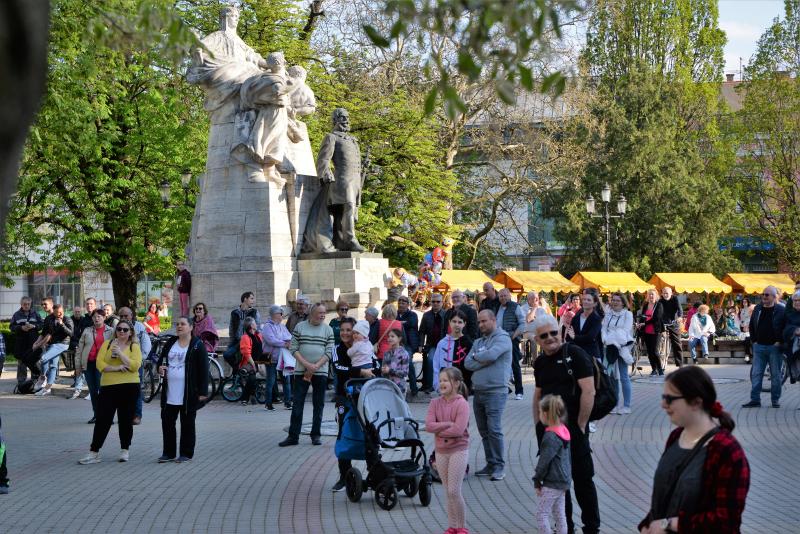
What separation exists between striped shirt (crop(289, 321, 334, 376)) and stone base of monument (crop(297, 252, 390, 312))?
7.90 m

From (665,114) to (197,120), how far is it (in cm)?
2466

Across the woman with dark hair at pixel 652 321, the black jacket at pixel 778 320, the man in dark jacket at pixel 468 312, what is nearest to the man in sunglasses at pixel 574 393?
the man in dark jacket at pixel 468 312

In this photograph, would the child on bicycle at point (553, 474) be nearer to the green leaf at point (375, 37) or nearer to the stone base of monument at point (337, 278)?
the green leaf at point (375, 37)

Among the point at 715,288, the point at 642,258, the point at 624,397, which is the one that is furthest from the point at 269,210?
the point at 642,258

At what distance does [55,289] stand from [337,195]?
49.7m

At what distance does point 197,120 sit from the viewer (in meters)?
36.8

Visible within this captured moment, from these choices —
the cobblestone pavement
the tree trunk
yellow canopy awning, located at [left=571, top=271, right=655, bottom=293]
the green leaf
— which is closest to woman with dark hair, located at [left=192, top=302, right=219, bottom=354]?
the cobblestone pavement

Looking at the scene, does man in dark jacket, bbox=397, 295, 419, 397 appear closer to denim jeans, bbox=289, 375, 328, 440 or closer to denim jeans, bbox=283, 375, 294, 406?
denim jeans, bbox=283, 375, 294, 406

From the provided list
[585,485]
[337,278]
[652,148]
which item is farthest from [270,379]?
[652,148]

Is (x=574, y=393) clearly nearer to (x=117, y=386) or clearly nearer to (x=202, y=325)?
(x=117, y=386)

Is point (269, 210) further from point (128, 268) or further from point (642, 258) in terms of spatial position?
point (642, 258)

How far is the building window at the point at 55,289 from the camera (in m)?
65.4

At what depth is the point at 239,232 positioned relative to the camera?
21750 millimetres

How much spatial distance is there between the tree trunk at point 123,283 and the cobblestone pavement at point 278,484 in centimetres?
1948
